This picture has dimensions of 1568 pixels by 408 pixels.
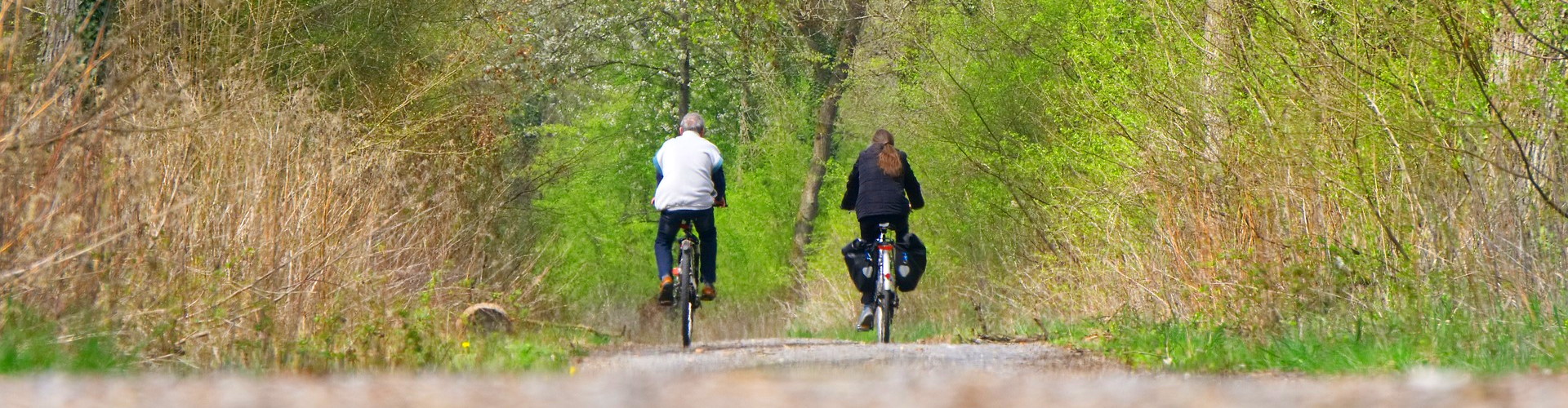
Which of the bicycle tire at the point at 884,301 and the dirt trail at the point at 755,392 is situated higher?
the bicycle tire at the point at 884,301

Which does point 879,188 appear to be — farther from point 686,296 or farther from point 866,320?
point 686,296

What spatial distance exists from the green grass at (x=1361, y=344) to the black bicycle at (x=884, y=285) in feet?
5.73

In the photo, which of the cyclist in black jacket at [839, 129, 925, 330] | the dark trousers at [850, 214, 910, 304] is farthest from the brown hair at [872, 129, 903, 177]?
the dark trousers at [850, 214, 910, 304]

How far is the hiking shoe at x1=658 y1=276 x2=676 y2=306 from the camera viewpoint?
1057 centimetres

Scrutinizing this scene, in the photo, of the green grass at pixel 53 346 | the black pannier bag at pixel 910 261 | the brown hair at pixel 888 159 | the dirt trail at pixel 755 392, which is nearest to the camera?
the dirt trail at pixel 755 392

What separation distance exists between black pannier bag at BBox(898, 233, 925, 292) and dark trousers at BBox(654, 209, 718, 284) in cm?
130

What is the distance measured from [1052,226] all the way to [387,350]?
407 inches

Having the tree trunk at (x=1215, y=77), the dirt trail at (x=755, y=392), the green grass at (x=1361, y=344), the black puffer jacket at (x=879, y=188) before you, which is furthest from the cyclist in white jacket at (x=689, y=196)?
the dirt trail at (x=755, y=392)

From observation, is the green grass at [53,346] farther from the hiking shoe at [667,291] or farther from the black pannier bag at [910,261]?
the black pannier bag at [910,261]

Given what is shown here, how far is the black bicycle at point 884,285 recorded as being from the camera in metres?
11.0

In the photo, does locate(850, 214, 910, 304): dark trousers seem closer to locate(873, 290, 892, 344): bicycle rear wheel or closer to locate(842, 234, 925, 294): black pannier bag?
locate(842, 234, 925, 294): black pannier bag

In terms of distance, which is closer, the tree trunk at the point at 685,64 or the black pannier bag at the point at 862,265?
the black pannier bag at the point at 862,265

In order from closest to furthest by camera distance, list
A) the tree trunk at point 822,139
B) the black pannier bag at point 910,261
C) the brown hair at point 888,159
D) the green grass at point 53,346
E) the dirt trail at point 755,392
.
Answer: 1. the dirt trail at point 755,392
2. the green grass at point 53,346
3. the brown hair at point 888,159
4. the black pannier bag at point 910,261
5. the tree trunk at point 822,139

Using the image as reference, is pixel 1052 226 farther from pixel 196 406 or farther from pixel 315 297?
pixel 196 406
